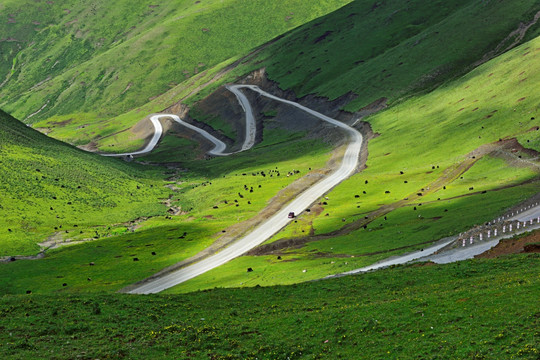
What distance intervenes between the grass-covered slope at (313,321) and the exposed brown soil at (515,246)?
492 centimetres

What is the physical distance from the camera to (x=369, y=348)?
35406 millimetres

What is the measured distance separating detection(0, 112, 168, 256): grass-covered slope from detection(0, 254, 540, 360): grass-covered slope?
67154 millimetres

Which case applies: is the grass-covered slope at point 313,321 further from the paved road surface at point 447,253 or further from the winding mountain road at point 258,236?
the winding mountain road at point 258,236

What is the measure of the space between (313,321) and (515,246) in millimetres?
30042

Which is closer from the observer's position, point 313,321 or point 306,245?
point 313,321

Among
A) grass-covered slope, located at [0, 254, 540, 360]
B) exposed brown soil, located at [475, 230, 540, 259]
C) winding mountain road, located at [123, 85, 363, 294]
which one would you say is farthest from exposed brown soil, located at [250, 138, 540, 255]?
grass-covered slope, located at [0, 254, 540, 360]

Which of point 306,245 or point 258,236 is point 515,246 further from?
point 258,236

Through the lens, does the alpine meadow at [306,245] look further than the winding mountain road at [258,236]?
No

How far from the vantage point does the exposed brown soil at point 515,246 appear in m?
57.1

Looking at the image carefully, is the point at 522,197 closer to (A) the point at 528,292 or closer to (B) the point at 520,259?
(B) the point at 520,259

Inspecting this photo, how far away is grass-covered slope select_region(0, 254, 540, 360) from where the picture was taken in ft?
112

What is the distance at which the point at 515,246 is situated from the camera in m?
61.1

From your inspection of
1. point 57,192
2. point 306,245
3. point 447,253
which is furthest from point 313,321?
point 57,192

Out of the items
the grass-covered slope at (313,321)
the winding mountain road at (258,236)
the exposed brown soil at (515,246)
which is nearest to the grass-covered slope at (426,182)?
the winding mountain road at (258,236)
